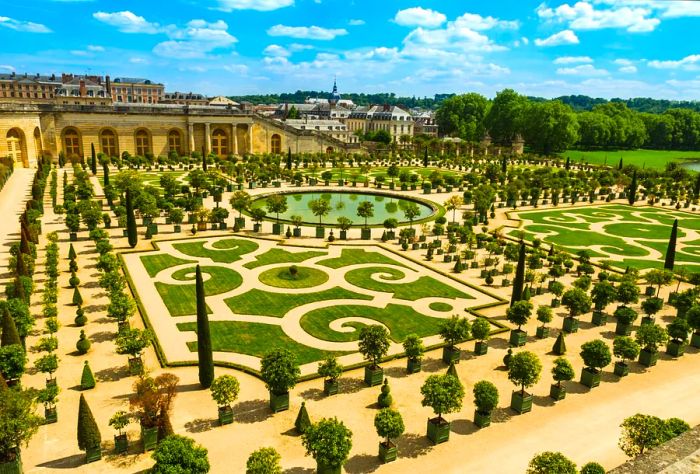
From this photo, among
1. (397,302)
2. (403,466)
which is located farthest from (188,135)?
(403,466)

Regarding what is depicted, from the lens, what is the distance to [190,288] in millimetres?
40625

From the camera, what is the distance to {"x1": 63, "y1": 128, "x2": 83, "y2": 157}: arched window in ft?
346

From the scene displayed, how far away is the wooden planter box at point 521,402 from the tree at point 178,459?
15514 mm

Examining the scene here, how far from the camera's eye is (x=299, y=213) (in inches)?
2781

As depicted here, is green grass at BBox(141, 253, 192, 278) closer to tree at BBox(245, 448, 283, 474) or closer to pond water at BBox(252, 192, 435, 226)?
pond water at BBox(252, 192, 435, 226)

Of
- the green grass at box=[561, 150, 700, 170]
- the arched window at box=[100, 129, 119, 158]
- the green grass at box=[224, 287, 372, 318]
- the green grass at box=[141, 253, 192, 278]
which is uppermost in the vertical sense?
the arched window at box=[100, 129, 119, 158]

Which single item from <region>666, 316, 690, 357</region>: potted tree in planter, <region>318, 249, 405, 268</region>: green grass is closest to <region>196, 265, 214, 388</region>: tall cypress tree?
<region>318, 249, 405, 268</region>: green grass

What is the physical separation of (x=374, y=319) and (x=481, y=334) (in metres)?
8.06

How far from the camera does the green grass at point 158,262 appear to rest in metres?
45.0

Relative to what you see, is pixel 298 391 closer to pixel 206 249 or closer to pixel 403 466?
pixel 403 466

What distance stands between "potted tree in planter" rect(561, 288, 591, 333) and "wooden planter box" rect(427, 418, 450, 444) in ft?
53.0

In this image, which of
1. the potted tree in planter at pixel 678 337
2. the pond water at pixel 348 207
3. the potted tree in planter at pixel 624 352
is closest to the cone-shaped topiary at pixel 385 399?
the potted tree in planter at pixel 624 352

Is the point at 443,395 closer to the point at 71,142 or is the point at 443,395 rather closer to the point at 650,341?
the point at 650,341

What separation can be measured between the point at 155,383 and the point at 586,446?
64.8 feet
